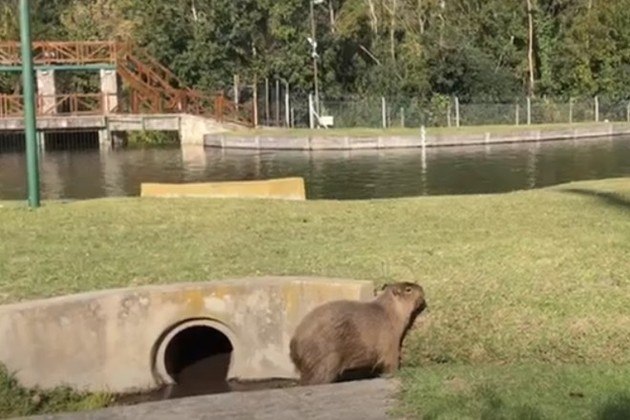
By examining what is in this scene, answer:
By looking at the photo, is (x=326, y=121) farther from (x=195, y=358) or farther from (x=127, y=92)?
(x=195, y=358)

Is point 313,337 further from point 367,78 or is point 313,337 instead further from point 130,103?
point 367,78

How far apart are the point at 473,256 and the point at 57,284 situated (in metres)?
3.03

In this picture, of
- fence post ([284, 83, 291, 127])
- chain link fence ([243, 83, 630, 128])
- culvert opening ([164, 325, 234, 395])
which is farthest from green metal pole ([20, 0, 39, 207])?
fence post ([284, 83, 291, 127])

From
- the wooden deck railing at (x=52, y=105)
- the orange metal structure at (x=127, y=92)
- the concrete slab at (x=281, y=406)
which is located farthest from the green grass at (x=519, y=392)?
the wooden deck railing at (x=52, y=105)

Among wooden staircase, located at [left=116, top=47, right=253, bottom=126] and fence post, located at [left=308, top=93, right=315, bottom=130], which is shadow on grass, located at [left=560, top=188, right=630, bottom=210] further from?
fence post, located at [left=308, top=93, right=315, bottom=130]

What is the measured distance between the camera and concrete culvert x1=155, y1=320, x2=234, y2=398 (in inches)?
283

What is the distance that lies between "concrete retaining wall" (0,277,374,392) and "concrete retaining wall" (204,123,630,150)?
82.4 ft

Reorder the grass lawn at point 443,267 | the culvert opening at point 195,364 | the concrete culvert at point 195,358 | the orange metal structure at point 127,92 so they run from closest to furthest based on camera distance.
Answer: the grass lawn at point 443,267
the culvert opening at point 195,364
the concrete culvert at point 195,358
the orange metal structure at point 127,92

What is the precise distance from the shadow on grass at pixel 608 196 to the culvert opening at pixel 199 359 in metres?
4.55

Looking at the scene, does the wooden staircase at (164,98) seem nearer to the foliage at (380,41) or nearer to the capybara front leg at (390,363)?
the foliage at (380,41)

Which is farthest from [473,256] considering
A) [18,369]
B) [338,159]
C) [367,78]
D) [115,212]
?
[367,78]

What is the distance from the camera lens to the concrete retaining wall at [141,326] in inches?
265

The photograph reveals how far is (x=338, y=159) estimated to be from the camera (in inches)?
1114

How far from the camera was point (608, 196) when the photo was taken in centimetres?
1143
